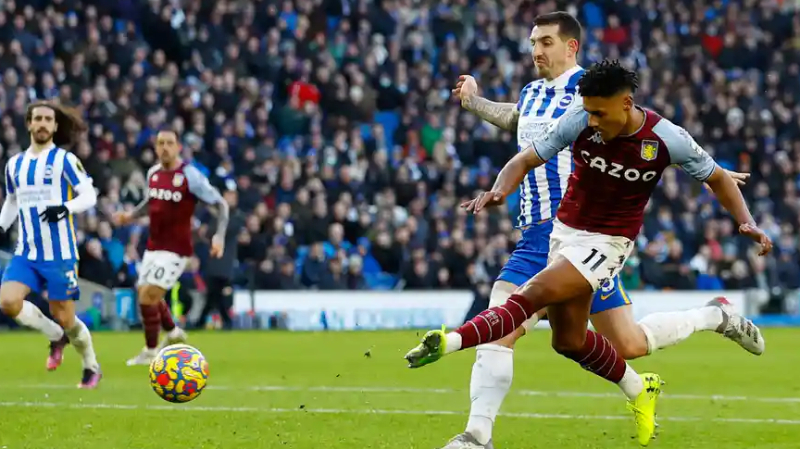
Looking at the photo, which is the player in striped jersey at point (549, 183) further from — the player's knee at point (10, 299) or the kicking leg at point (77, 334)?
the player's knee at point (10, 299)

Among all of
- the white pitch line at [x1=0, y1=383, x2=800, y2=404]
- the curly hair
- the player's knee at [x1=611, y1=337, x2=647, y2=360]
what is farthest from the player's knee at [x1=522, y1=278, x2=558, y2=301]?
the curly hair

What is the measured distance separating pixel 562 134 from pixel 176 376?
10.6 ft

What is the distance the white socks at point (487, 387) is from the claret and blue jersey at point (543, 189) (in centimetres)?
52

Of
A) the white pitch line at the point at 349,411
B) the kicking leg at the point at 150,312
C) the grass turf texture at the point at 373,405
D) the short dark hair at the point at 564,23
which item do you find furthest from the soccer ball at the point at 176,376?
the kicking leg at the point at 150,312

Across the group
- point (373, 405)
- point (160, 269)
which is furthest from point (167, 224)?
point (373, 405)

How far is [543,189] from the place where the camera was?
784 cm

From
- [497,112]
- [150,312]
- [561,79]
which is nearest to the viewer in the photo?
[561,79]

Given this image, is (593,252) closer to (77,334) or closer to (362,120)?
(77,334)

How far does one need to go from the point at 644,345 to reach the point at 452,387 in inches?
153

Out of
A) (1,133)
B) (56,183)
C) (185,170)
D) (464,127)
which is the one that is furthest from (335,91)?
(56,183)

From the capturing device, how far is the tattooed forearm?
8109 millimetres

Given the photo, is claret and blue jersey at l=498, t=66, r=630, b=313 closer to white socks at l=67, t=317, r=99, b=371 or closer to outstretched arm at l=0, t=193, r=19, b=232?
white socks at l=67, t=317, r=99, b=371

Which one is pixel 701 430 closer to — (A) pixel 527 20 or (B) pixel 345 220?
(B) pixel 345 220

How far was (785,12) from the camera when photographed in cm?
3150
